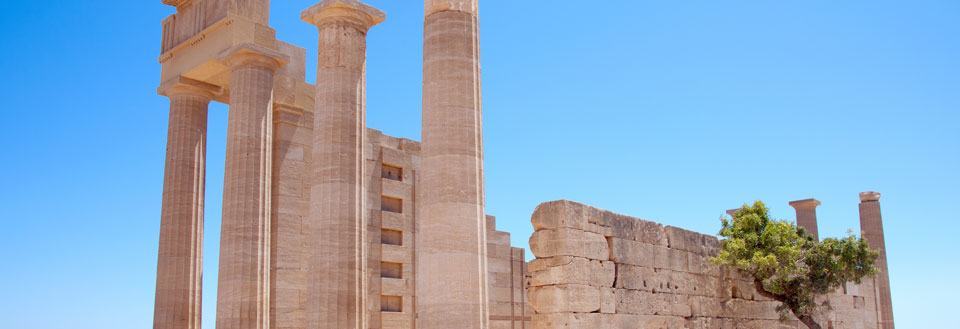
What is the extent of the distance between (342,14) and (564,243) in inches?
389

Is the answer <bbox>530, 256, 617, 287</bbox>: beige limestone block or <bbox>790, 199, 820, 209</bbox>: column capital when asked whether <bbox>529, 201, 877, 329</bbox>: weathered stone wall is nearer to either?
<bbox>530, 256, 617, 287</bbox>: beige limestone block

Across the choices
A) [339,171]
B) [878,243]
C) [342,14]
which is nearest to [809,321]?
[339,171]

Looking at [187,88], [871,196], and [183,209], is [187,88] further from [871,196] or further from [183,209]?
[871,196]

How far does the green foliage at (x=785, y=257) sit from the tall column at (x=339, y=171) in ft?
34.6

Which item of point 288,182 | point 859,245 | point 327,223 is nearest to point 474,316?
point 327,223

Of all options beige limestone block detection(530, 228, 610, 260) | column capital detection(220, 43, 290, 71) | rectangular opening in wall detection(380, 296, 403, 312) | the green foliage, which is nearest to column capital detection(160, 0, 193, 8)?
column capital detection(220, 43, 290, 71)

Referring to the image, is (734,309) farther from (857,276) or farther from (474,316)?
(474,316)

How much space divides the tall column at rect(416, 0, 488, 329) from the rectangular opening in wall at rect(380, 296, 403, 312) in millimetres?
11809

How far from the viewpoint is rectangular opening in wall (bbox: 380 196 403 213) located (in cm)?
2902

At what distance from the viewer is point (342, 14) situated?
969 inches

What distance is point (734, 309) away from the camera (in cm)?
2528

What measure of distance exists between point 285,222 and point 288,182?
1427 millimetres

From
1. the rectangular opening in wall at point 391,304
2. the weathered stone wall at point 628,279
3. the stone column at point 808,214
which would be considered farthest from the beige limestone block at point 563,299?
the stone column at point 808,214

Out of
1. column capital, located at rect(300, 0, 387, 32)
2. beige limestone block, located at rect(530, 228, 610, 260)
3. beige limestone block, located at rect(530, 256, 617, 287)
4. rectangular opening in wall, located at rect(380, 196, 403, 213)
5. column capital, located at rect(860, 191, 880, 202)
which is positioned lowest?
beige limestone block, located at rect(530, 256, 617, 287)
